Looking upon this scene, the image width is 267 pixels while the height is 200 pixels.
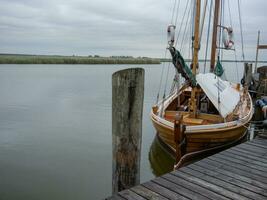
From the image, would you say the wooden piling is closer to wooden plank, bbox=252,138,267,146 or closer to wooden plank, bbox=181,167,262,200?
wooden plank, bbox=252,138,267,146

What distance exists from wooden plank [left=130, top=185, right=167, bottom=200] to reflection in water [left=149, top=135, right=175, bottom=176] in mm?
3276

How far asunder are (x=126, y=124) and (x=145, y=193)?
795mm

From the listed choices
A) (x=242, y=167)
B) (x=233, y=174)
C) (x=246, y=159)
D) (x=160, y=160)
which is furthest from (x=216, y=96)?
(x=233, y=174)

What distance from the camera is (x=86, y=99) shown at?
15461mm

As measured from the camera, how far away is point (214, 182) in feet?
10.2

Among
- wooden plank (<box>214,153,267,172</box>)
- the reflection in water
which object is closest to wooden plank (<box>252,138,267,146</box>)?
wooden plank (<box>214,153,267,172</box>)

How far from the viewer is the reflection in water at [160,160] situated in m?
6.21

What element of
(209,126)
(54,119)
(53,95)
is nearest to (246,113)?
(209,126)

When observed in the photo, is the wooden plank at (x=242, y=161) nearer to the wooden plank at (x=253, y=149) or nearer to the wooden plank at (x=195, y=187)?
the wooden plank at (x=253, y=149)

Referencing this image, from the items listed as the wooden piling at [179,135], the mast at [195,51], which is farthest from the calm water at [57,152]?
the mast at [195,51]

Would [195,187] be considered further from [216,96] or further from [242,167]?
[216,96]

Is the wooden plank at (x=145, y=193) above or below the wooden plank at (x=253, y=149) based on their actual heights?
above

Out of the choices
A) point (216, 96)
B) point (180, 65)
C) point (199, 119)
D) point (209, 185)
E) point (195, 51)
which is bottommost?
point (209, 185)

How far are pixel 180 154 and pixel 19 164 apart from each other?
12.7 ft
